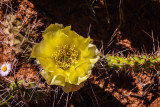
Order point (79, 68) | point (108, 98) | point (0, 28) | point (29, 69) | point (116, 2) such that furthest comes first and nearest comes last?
point (116, 2) < point (108, 98) < point (29, 69) < point (0, 28) < point (79, 68)

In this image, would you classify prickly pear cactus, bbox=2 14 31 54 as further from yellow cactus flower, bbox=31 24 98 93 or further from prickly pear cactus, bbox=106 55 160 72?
prickly pear cactus, bbox=106 55 160 72

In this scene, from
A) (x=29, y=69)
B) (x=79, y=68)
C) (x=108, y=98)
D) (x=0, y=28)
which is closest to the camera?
(x=79, y=68)

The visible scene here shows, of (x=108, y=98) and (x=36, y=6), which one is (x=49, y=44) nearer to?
(x=36, y=6)

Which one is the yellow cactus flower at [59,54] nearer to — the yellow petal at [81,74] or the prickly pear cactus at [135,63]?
the yellow petal at [81,74]

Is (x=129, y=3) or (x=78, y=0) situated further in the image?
(x=129, y=3)

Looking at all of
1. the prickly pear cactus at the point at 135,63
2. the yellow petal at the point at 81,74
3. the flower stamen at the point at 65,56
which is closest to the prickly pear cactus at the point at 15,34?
the flower stamen at the point at 65,56

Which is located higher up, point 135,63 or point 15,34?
point 15,34

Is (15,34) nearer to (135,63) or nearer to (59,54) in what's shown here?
(59,54)

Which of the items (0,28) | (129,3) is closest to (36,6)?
(0,28)

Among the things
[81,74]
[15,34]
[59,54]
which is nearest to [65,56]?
[59,54]
